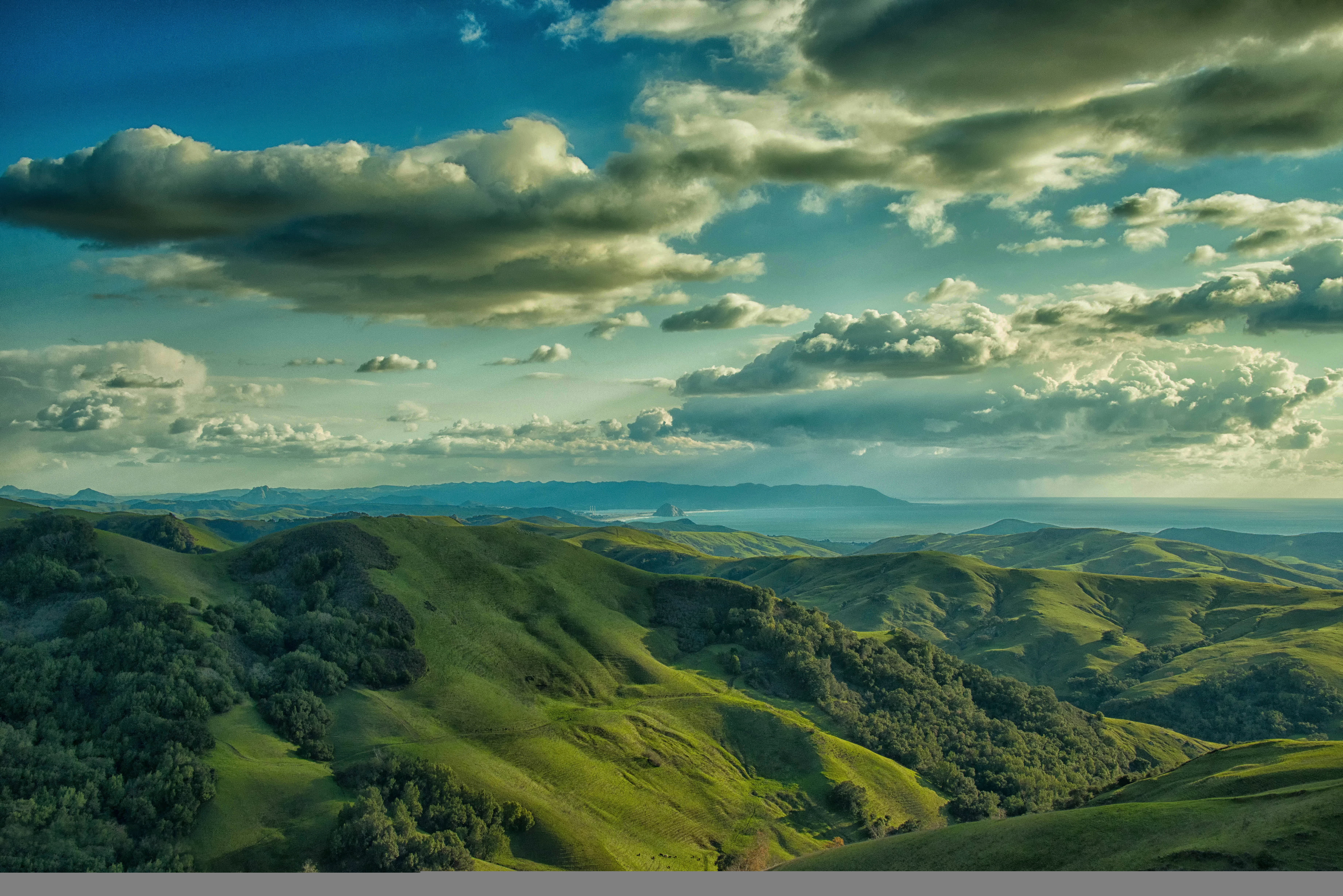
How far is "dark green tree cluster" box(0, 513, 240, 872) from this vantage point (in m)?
65.2

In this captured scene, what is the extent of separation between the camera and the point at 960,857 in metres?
55.5

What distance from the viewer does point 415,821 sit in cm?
8106

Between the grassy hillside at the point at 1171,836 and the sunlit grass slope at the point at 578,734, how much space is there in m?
31.1

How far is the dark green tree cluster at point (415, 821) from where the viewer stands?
7294 cm

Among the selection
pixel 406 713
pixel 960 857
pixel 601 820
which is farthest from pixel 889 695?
pixel 960 857

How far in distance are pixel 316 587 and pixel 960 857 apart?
10601 centimetres

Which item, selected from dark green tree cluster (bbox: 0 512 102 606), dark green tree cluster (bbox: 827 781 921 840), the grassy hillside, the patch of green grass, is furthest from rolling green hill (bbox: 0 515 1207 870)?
the grassy hillside

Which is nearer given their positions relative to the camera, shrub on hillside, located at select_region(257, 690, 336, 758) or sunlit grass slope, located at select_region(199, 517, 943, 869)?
shrub on hillside, located at select_region(257, 690, 336, 758)

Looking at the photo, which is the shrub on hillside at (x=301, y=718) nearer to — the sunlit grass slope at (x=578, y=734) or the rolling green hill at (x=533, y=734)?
the rolling green hill at (x=533, y=734)

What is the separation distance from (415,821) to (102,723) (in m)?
33.7

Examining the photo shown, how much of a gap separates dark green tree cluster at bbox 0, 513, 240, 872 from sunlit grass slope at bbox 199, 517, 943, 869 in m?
5.72

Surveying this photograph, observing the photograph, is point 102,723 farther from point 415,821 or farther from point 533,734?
point 533,734

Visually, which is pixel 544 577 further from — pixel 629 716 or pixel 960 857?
pixel 960 857

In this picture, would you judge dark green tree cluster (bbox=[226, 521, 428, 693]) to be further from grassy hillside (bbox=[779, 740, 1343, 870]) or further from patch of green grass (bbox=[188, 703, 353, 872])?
grassy hillside (bbox=[779, 740, 1343, 870])
